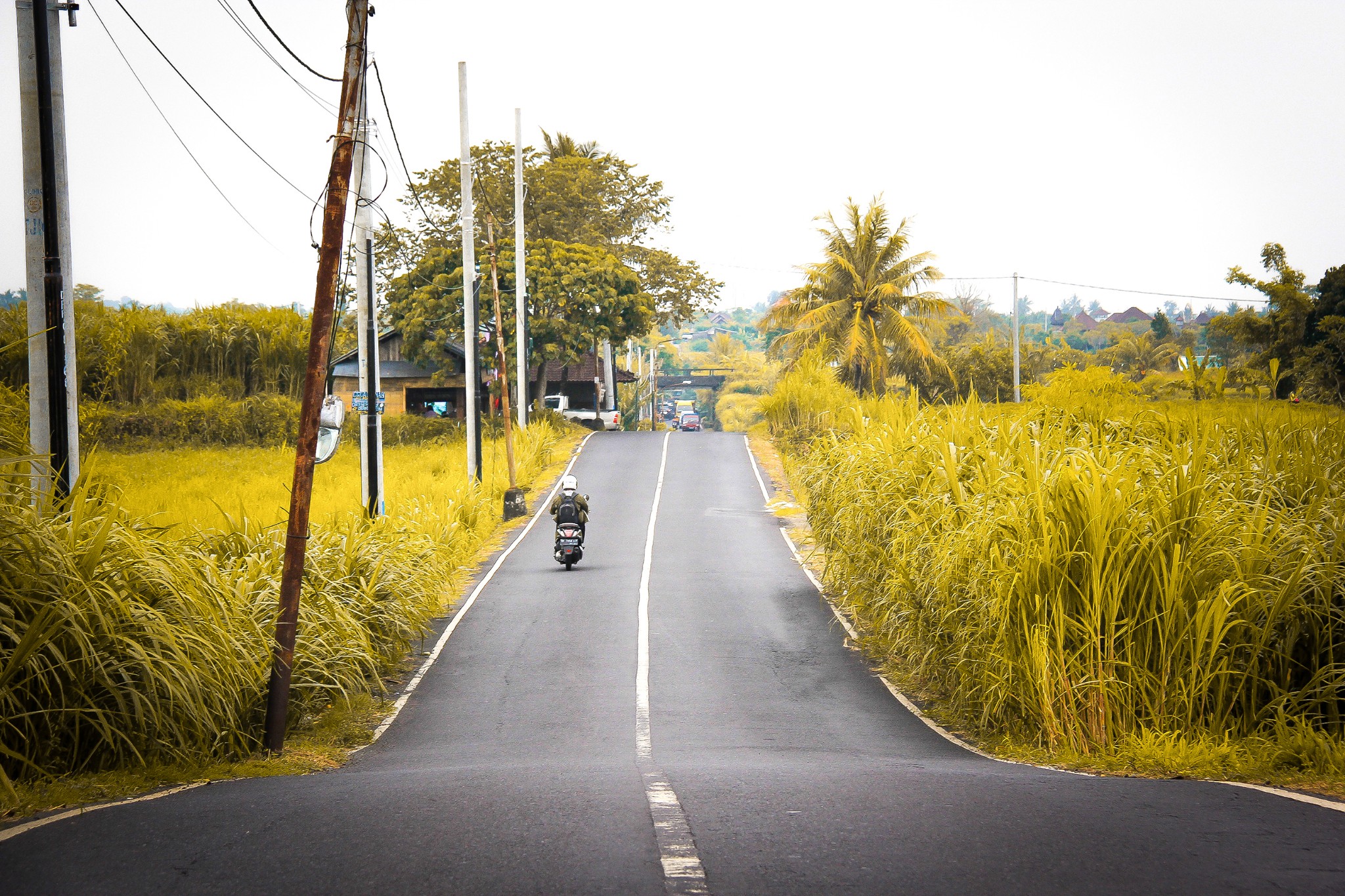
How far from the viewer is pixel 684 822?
5.12 metres

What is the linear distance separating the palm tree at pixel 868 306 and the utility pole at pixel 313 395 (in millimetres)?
34914

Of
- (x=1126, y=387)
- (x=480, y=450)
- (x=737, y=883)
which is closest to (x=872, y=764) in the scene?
(x=737, y=883)

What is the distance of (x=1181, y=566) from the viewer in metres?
7.97

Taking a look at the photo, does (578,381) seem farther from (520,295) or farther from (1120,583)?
(1120,583)

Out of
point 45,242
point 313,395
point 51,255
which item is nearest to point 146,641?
point 313,395

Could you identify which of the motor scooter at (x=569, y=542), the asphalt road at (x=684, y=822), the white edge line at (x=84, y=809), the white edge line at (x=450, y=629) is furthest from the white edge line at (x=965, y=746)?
the white edge line at (x=84, y=809)

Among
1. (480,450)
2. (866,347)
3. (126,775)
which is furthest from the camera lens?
(866,347)

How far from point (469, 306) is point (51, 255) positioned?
14.5 meters

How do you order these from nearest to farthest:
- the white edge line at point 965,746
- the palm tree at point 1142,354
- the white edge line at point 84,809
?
1. the white edge line at point 84,809
2. the white edge line at point 965,746
3. the palm tree at point 1142,354

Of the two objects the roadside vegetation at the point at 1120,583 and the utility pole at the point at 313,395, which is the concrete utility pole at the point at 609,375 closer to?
the roadside vegetation at the point at 1120,583

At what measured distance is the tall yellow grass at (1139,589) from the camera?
25.4 ft

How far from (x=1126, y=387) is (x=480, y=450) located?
1630 cm

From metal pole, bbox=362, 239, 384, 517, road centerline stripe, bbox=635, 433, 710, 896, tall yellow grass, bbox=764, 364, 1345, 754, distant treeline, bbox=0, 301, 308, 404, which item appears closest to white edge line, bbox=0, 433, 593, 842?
metal pole, bbox=362, 239, 384, 517

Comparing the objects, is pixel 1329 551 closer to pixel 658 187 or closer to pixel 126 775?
pixel 126 775
